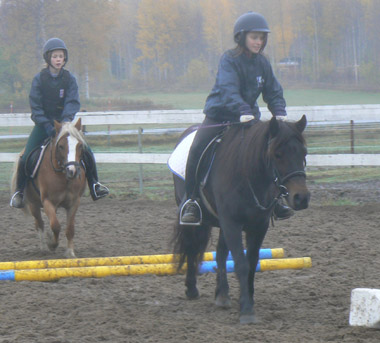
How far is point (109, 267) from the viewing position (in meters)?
6.17

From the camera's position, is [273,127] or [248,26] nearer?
[273,127]

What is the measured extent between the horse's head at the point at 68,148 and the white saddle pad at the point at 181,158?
4.63 feet

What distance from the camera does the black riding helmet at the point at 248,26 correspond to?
530 cm

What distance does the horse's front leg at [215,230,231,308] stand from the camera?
5.34m

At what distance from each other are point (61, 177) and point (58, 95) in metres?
1.12

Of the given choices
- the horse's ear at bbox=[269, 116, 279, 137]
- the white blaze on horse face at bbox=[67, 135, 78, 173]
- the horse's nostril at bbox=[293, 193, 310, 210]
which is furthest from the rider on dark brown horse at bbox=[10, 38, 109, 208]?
the horse's nostril at bbox=[293, 193, 310, 210]

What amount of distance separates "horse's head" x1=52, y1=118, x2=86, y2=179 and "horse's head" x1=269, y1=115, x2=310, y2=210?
301cm

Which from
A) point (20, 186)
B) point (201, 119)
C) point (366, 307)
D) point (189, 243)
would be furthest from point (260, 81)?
point (201, 119)

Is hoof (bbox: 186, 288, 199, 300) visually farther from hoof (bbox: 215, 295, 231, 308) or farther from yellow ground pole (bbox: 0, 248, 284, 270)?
yellow ground pole (bbox: 0, 248, 284, 270)

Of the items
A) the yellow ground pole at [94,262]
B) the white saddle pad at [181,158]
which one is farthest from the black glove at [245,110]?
the yellow ground pole at [94,262]

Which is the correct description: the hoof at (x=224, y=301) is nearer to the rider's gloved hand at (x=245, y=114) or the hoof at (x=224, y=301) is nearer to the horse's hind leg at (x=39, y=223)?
the rider's gloved hand at (x=245, y=114)

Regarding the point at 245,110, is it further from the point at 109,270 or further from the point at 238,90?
the point at 109,270

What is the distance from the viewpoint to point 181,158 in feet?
19.7

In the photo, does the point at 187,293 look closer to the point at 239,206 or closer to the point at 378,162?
the point at 239,206
